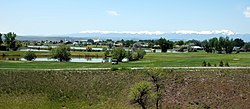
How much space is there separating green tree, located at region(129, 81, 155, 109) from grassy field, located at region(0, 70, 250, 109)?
5.38 ft

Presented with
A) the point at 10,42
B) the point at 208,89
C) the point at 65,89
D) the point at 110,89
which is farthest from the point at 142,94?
the point at 10,42

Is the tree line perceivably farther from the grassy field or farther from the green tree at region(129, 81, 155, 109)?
the green tree at region(129, 81, 155, 109)

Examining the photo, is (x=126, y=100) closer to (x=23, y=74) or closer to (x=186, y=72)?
(x=186, y=72)

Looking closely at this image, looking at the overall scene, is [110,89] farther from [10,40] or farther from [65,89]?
[10,40]

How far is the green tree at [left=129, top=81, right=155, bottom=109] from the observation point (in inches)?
1590

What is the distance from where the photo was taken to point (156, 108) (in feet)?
140

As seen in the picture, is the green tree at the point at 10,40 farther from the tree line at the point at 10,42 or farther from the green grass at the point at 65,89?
the green grass at the point at 65,89

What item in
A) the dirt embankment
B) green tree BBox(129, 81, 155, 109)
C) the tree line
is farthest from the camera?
the tree line

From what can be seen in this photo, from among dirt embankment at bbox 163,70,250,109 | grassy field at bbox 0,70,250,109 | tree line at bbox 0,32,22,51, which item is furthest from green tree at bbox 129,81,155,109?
tree line at bbox 0,32,22,51

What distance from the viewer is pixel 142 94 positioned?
40688 millimetres

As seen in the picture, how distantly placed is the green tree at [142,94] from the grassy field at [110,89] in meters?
1.64

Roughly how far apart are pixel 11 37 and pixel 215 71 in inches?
4481

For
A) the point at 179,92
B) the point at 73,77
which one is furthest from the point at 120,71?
the point at 179,92

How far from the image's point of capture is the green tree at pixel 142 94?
132ft
